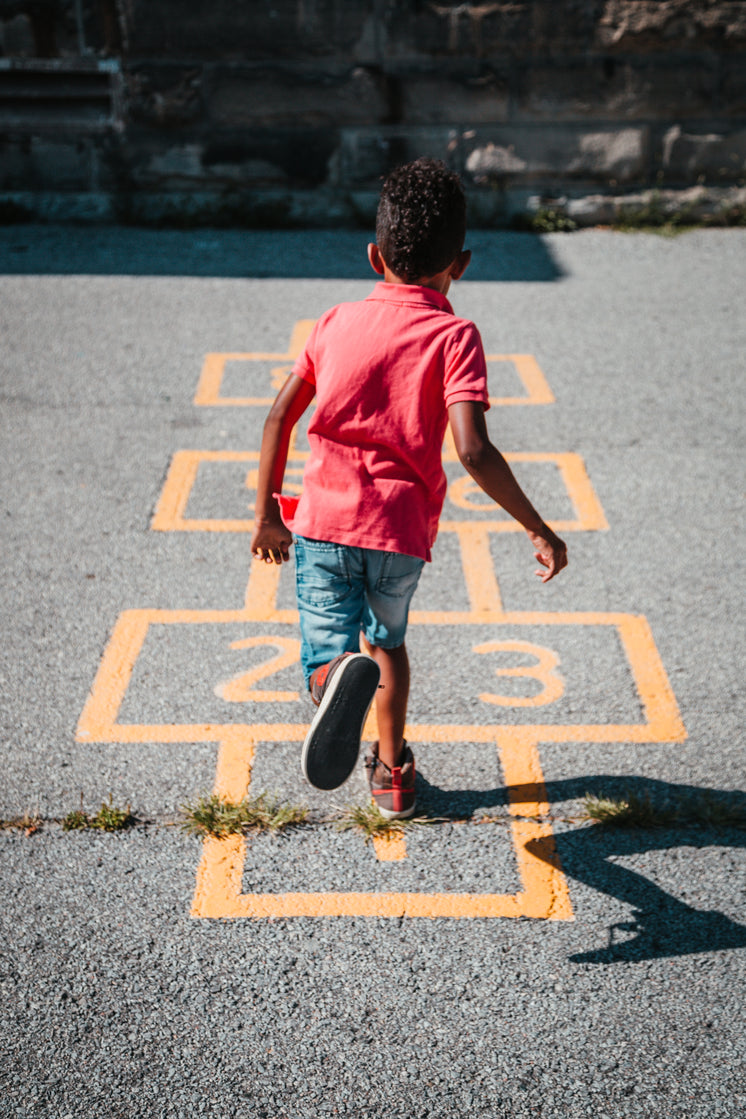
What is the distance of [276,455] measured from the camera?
9.37 feet

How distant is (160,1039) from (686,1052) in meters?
1.31

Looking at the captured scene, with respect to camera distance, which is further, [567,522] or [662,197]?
[662,197]

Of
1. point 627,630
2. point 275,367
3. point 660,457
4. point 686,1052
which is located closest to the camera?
point 686,1052

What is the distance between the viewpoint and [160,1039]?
2463 millimetres

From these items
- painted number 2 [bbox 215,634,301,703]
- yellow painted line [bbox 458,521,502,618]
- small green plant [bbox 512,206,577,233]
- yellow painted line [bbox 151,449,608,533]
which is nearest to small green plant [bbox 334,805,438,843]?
painted number 2 [bbox 215,634,301,703]

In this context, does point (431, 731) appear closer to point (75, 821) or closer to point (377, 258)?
point (75, 821)

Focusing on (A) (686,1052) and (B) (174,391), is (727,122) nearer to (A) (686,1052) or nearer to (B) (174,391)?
(B) (174,391)

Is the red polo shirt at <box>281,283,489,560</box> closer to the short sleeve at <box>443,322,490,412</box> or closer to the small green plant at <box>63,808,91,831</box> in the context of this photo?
the short sleeve at <box>443,322,490,412</box>

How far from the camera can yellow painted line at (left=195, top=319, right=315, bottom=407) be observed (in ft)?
20.5

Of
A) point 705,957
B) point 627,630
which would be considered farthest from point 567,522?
point 705,957

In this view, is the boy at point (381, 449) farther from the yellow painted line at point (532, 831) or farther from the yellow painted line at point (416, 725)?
the yellow painted line at point (416, 725)

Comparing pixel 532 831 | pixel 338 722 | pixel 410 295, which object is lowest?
pixel 532 831

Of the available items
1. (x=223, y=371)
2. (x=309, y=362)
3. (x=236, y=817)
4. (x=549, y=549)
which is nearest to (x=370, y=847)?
(x=236, y=817)

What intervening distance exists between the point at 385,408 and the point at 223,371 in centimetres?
426
